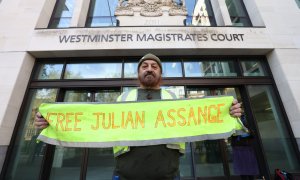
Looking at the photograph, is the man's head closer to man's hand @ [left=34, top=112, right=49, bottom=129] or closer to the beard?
the beard

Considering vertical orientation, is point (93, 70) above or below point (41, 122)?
above

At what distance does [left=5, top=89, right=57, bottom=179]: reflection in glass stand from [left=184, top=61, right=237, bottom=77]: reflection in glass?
4.81 meters

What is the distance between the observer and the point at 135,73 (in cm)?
625

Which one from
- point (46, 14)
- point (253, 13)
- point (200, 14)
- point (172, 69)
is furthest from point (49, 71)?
point (253, 13)

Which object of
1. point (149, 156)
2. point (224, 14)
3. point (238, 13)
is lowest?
point (149, 156)

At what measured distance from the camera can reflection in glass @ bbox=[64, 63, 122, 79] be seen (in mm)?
6246

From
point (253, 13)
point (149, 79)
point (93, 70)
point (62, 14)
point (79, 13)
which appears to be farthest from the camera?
point (62, 14)

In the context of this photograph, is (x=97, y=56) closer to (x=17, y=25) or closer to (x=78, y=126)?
(x=17, y=25)

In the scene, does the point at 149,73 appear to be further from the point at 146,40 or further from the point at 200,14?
the point at 200,14

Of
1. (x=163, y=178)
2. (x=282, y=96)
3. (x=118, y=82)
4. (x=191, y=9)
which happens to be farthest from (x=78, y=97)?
(x=282, y=96)

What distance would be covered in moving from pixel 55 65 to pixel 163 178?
607 cm

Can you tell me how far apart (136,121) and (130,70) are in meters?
4.08

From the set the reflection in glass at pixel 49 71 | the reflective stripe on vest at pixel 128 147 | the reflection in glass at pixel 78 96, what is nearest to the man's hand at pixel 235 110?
the reflective stripe on vest at pixel 128 147

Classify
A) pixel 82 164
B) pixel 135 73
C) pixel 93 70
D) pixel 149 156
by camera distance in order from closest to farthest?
pixel 149 156 < pixel 82 164 < pixel 135 73 < pixel 93 70
